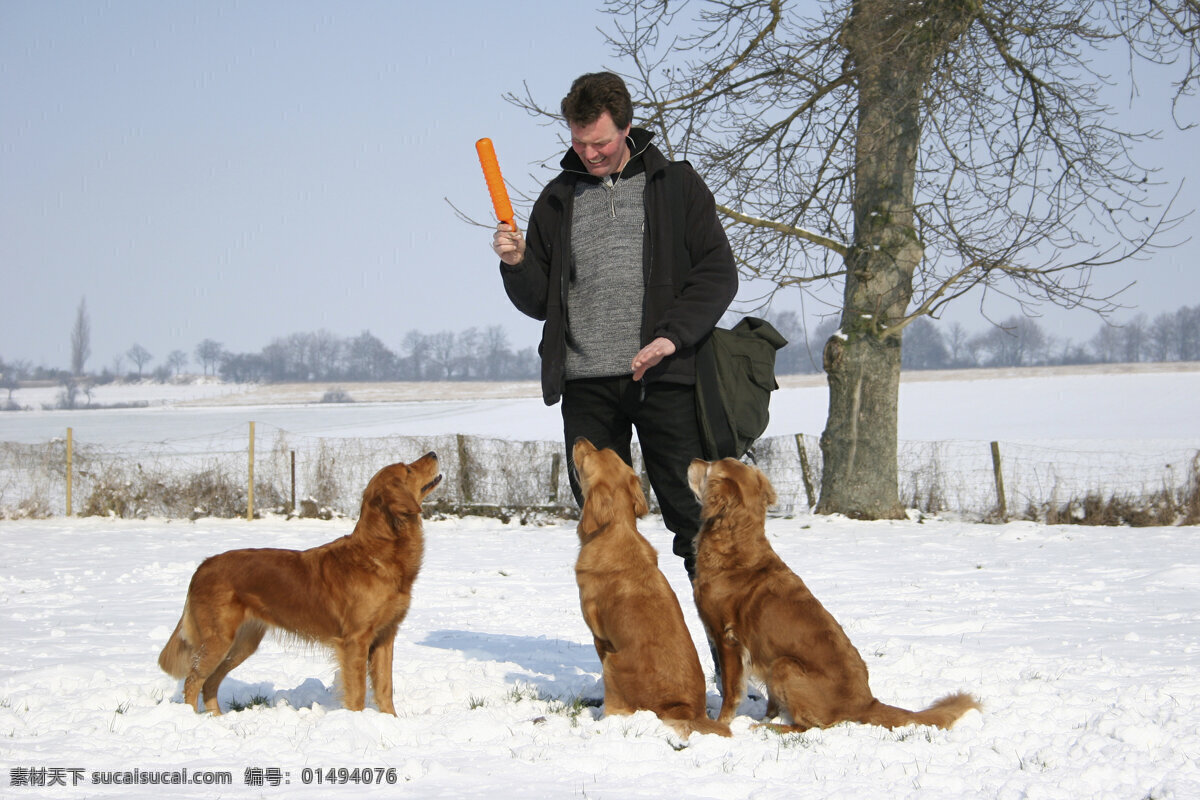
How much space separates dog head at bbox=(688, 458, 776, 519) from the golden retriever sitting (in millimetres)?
287

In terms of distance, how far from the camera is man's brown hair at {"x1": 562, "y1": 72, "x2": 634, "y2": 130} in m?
3.83

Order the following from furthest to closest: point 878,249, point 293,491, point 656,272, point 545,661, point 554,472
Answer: point 554,472
point 293,491
point 878,249
point 545,661
point 656,272

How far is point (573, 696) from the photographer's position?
454 centimetres

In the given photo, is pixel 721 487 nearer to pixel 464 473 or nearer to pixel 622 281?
pixel 622 281

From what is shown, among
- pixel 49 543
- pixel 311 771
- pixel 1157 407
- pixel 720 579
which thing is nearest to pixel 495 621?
pixel 720 579

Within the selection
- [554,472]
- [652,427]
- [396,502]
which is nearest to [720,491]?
[652,427]

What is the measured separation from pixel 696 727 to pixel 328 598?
71.5 inches

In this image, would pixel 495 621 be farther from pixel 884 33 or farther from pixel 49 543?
pixel 884 33

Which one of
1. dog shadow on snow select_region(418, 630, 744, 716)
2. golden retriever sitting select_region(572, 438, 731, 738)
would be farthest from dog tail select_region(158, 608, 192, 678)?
golden retriever sitting select_region(572, 438, 731, 738)

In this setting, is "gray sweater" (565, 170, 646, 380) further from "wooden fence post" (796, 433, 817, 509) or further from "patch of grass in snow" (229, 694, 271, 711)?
"wooden fence post" (796, 433, 817, 509)

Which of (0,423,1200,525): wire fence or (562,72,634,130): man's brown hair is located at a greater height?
(562,72,634,130): man's brown hair

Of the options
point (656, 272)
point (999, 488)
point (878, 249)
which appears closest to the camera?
point (656, 272)

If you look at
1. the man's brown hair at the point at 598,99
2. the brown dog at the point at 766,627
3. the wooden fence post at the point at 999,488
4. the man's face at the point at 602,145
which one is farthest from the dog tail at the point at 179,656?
the wooden fence post at the point at 999,488

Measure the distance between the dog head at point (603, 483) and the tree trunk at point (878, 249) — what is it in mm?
9417
